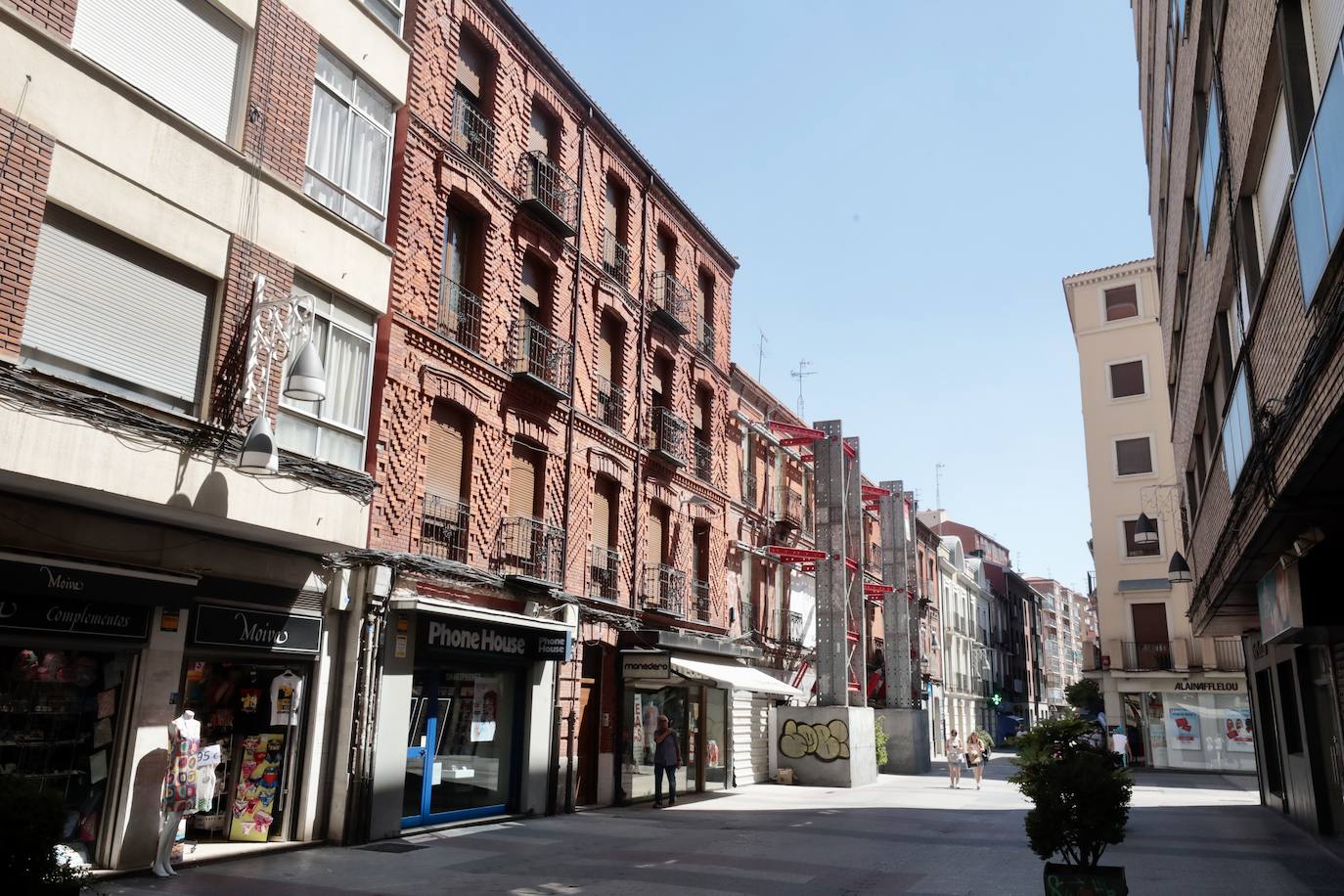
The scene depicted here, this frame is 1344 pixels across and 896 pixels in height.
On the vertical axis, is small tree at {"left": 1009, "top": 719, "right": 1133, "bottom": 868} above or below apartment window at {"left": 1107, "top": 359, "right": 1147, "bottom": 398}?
below

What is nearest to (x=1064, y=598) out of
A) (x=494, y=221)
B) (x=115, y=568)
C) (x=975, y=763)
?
(x=975, y=763)

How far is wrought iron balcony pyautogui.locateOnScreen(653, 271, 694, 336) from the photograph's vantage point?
23906 millimetres

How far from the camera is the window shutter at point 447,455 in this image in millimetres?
16125

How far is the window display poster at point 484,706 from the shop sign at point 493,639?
595 millimetres

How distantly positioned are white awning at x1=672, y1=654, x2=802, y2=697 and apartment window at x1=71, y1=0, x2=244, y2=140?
44.1 ft

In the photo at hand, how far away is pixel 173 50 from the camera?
37.6ft

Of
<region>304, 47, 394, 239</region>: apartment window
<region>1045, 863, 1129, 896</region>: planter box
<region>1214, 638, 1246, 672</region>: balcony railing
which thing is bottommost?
<region>1045, 863, 1129, 896</region>: planter box

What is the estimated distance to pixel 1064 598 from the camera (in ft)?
374

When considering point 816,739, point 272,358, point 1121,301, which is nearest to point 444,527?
point 272,358

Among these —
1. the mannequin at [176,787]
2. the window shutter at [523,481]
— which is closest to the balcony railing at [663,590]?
the window shutter at [523,481]

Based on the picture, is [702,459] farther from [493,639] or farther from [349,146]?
[349,146]

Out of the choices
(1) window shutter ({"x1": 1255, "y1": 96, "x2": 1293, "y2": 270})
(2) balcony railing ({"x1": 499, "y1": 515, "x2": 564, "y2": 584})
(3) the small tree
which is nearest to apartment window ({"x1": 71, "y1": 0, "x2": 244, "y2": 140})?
(2) balcony railing ({"x1": 499, "y1": 515, "x2": 564, "y2": 584})

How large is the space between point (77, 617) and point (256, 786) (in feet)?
12.1

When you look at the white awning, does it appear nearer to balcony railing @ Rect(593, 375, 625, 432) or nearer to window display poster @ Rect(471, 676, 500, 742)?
window display poster @ Rect(471, 676, 500, 742)
